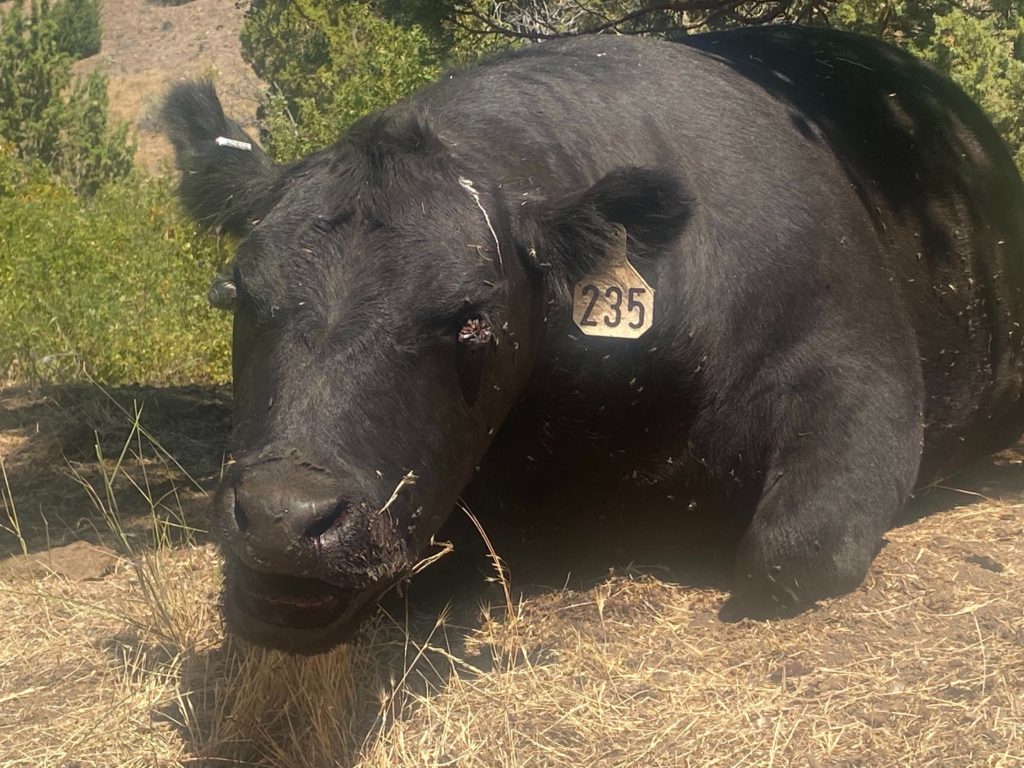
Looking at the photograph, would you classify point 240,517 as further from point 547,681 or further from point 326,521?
point 547,681

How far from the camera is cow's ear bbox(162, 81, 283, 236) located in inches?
177

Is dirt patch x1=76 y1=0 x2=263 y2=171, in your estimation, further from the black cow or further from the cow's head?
the cow's head

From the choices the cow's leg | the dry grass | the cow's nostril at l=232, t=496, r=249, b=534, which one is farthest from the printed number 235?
the cow's nostril at l=232, t=496, r=249, b=534

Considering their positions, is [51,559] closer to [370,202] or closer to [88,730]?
[88,730]

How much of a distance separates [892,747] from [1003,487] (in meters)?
2.80

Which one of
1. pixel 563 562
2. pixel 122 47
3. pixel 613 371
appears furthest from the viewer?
pixel 122 47

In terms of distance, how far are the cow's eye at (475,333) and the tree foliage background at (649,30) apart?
10.4 ft

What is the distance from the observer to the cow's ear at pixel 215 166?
4.50 m

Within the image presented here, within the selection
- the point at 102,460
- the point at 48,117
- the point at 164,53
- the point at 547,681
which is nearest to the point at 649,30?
the point at 102,460

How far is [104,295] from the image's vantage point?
32.4ft

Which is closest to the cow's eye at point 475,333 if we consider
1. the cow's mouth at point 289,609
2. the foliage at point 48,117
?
the cow's mouth at point 289,609

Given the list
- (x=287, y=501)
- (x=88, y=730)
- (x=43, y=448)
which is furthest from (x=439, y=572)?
(x=43, y=448)

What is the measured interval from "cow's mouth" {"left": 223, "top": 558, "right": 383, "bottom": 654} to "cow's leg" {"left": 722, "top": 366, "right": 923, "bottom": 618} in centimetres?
162

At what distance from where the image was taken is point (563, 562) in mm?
5074
